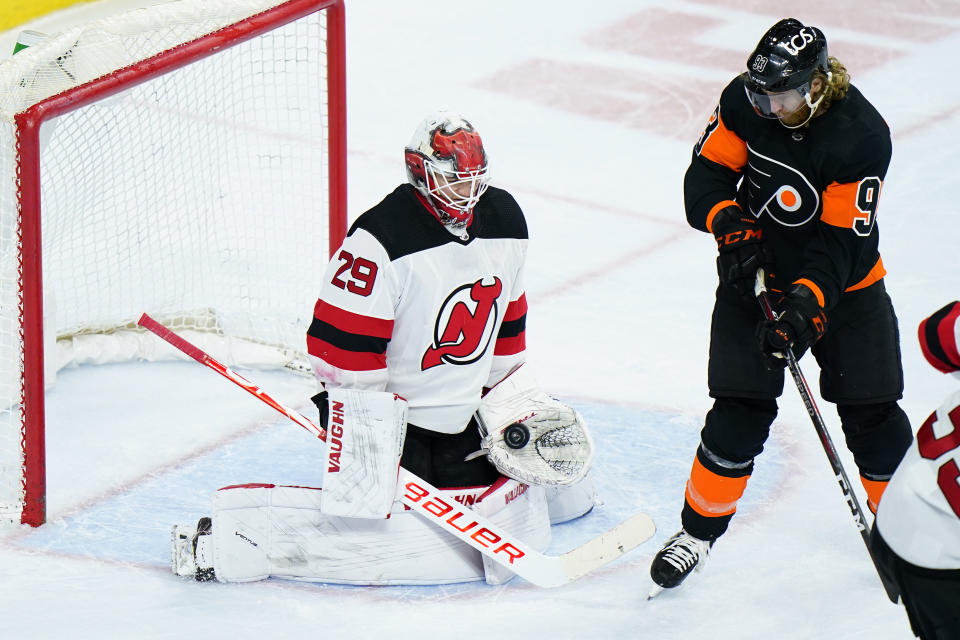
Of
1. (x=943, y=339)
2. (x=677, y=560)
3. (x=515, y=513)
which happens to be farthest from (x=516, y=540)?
(x=943, y=339)

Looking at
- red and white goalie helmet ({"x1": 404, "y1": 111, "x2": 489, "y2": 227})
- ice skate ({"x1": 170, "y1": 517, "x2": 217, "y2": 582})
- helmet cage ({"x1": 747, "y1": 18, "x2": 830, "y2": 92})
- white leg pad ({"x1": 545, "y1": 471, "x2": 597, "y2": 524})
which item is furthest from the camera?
white leg pad ({"x1": 545, "y1": 471, "x2": 597, "y2": 524})

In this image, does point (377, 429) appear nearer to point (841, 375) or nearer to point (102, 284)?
point (841, 375)

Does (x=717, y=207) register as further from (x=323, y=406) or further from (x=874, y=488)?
(x=323, y=406)

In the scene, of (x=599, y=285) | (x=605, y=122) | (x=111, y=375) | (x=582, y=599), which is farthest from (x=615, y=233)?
(x=582, y=599)

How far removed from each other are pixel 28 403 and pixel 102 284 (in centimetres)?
105

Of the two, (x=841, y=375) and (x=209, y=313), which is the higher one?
(x=841, y=375)

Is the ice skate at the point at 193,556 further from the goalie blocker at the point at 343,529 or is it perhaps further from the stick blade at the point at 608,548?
the stick blade at the point at 608,548

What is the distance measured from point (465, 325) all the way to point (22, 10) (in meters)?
4.27

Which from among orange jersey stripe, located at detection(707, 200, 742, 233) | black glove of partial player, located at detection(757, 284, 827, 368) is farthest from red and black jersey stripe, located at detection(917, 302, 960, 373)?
orange jersey stripe, located at detection(707, 200, 742, 233)

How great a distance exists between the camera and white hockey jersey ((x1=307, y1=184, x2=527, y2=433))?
291cm

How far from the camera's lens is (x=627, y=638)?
295cm

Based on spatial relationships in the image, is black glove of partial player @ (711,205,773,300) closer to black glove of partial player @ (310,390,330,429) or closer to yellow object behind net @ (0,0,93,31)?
black glove of partial player @ (310,390,330,429)

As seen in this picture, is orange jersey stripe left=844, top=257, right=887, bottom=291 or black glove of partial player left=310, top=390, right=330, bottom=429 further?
black glove of partial player left=310, top=390, right=330, bottom=429

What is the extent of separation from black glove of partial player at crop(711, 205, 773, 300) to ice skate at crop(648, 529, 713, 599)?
1.78 feet
